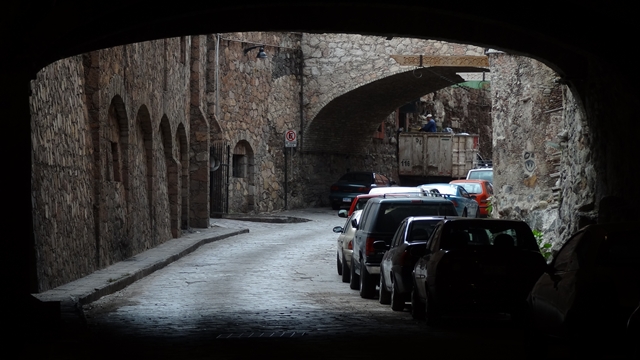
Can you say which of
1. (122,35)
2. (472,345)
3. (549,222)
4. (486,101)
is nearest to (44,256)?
(122,35)

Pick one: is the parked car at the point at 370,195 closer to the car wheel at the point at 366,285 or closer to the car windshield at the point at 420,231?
the car wheel at the point at 366,285

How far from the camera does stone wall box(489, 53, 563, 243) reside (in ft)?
77.3

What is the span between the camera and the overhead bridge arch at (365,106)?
3891cm

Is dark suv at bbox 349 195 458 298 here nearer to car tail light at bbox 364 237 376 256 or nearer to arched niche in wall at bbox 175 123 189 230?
car tail light at bbox 364 237 376 256

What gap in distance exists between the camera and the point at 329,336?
36.6 ft

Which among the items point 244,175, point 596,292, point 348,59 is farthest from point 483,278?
point 348,59

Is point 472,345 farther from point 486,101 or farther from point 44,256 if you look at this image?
point 486,101

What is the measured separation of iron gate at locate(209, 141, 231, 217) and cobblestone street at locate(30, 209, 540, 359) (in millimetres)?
12056

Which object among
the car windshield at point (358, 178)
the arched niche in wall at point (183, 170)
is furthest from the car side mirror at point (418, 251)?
the car windshield at point (358, 178)

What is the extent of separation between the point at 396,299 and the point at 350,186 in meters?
27.1

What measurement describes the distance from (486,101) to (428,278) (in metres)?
49.5

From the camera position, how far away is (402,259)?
45.6 feet

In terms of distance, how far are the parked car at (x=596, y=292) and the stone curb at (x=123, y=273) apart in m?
7.24

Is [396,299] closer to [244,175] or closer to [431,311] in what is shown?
[431,311]
